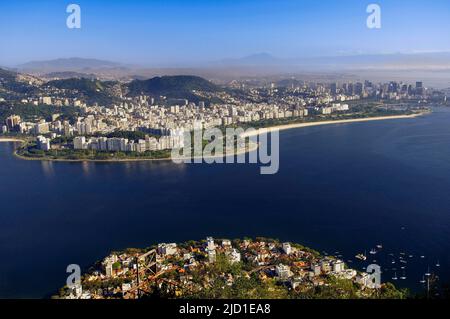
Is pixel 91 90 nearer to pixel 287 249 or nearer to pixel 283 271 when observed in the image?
pixel 287 249

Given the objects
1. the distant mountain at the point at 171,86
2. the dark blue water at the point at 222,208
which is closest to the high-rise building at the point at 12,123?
the dark blue water at the point at 222,208

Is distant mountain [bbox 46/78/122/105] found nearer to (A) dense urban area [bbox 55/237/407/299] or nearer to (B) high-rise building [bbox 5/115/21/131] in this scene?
(B) high-rise building [bbox 5/115/21/131]

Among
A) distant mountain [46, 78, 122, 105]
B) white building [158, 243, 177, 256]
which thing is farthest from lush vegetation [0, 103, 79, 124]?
white building [158, 243, 177, 256]

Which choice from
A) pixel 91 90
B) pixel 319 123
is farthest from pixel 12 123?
pixel 319 123

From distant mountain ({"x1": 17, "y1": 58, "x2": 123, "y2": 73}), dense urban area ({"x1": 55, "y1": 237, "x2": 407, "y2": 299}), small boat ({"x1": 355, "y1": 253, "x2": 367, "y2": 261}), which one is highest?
distant mountain ({"x1": 17, "y1": 58, "x2": 123, "y2": 73})

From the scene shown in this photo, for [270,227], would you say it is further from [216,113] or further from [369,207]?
[216,113]
